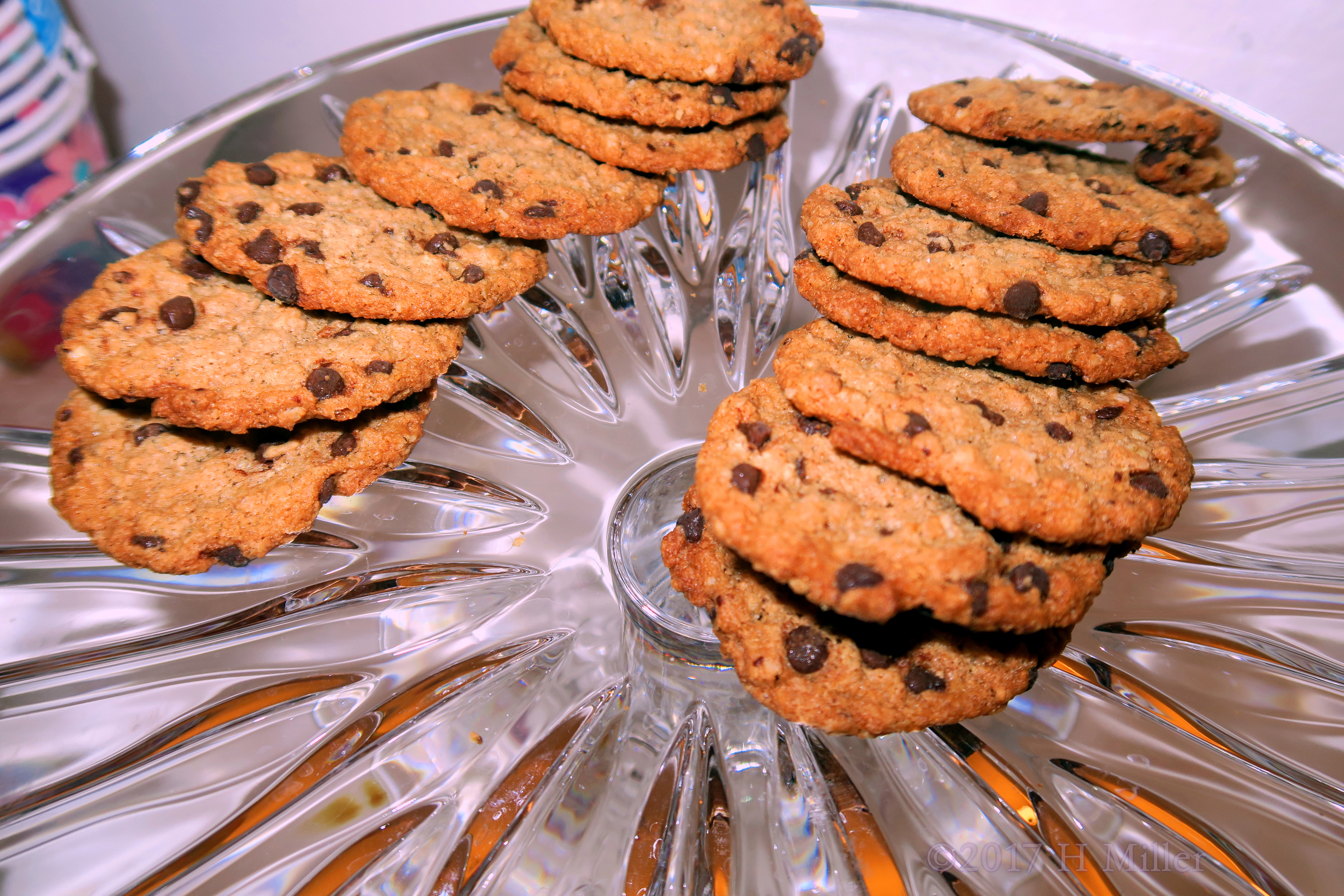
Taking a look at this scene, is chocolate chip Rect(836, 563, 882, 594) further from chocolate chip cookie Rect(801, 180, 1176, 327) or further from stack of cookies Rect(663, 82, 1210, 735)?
chocolate chip cookie Rect(801, 180, 1176, 327)

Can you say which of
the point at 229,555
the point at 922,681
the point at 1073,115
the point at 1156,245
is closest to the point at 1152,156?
the point at 1073,115

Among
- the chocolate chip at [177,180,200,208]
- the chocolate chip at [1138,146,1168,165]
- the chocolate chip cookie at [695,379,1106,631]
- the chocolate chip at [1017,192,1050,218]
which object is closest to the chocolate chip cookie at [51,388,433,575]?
the chocolate chip at [177,180,200,208]

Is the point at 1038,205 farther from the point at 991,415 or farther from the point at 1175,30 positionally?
the point at 1175,30

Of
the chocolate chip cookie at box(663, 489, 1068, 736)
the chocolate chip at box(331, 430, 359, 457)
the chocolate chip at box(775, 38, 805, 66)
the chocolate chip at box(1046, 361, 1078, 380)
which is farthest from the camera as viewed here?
the chocolate chip at box(775, 38, 805, 66)

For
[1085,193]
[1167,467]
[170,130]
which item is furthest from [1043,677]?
[170,130]

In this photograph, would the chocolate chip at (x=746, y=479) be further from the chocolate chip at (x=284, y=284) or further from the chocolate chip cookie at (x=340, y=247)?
the chocolate chip at (x=284, y=284)

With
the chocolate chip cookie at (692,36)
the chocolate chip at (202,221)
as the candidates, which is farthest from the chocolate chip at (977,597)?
the chocolate chip at (202,221)
